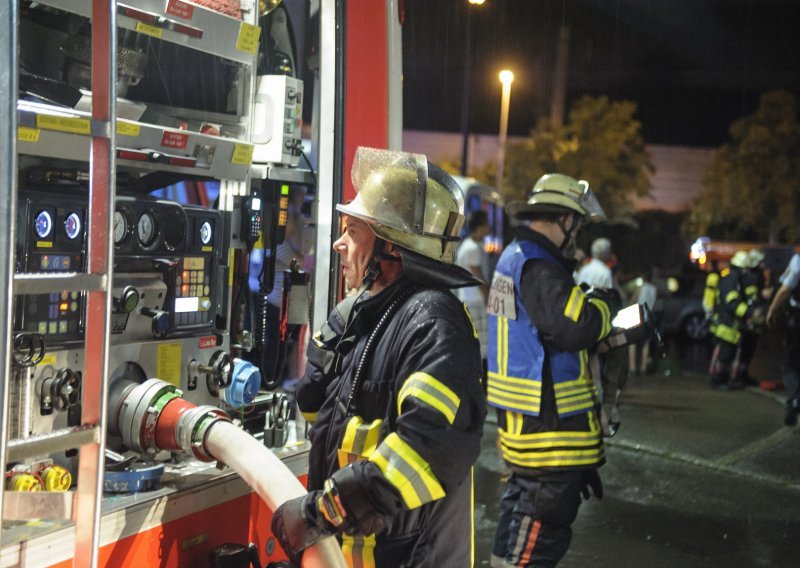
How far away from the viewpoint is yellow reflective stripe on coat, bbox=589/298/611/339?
412 centimetres

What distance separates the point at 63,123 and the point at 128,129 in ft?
1.55

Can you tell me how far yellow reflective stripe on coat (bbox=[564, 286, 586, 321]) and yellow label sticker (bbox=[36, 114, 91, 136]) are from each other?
2.31 m

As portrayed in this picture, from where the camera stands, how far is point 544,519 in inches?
162

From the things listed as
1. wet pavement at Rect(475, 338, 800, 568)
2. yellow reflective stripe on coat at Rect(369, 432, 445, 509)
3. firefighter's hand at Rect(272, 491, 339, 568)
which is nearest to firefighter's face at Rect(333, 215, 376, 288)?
yellow reflective stripe on coat at Rect(369, 432, 445, 509)

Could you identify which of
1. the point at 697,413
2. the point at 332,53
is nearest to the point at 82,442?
the point at 332,53

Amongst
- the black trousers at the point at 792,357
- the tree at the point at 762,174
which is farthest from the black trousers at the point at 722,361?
the tree at the point at 762,174

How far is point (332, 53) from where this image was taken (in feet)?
11.6

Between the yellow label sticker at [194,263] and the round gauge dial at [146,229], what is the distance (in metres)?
0.19

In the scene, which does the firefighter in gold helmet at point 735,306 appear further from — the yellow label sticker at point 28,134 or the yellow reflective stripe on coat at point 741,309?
the yellow label sticker at point 28,134

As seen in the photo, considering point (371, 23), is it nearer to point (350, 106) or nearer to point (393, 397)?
point (350, 106)

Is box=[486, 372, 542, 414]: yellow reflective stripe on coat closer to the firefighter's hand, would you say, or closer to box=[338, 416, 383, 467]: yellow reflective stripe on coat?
box=[338, 416, 383, 467]: yellow reflective stripe on coat

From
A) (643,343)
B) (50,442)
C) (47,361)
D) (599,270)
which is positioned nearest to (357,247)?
(47,361)

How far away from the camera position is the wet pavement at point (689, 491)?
223 inches

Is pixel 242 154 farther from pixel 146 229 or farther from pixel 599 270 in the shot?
pixel 599 270
